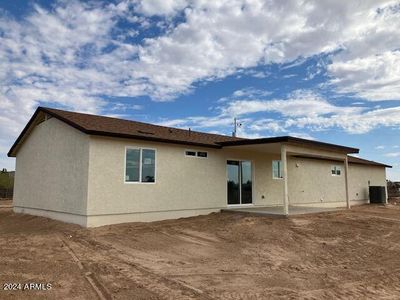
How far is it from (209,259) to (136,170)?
223 inches

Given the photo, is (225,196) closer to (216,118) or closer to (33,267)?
(33,267)

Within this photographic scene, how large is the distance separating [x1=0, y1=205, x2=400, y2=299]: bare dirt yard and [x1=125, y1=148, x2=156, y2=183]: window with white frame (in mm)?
1685

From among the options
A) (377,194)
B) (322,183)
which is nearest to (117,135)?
(322,183)

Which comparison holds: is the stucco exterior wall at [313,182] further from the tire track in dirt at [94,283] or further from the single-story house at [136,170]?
the tire track in dirt at [94,283]

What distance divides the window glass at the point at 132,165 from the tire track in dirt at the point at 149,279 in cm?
419

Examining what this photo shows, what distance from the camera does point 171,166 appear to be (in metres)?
14.7

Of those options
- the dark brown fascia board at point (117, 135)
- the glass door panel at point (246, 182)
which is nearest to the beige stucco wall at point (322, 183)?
the glass door panel at point (246, 182)

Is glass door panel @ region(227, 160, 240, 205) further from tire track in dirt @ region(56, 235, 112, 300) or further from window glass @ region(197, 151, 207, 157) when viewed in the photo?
tire track in dirt @ region(56, 235, 112, 300)

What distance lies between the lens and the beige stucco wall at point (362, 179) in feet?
83.0

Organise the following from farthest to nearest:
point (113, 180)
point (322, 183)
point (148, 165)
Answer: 1. point (322, 183)
2. point (148, 165)
3. point (113, 180)

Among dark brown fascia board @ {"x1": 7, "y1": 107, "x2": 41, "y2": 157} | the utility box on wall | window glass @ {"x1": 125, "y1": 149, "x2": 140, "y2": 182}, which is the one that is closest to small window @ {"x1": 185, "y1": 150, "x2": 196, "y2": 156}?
window glass @ {"x1": 125, "y1": 149, "x2": 140, "y2": 182}

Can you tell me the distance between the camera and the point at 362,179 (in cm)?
2658

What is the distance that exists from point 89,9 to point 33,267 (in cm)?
901

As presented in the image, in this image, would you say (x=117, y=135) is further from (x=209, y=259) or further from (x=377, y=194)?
(x=377, y=194)
